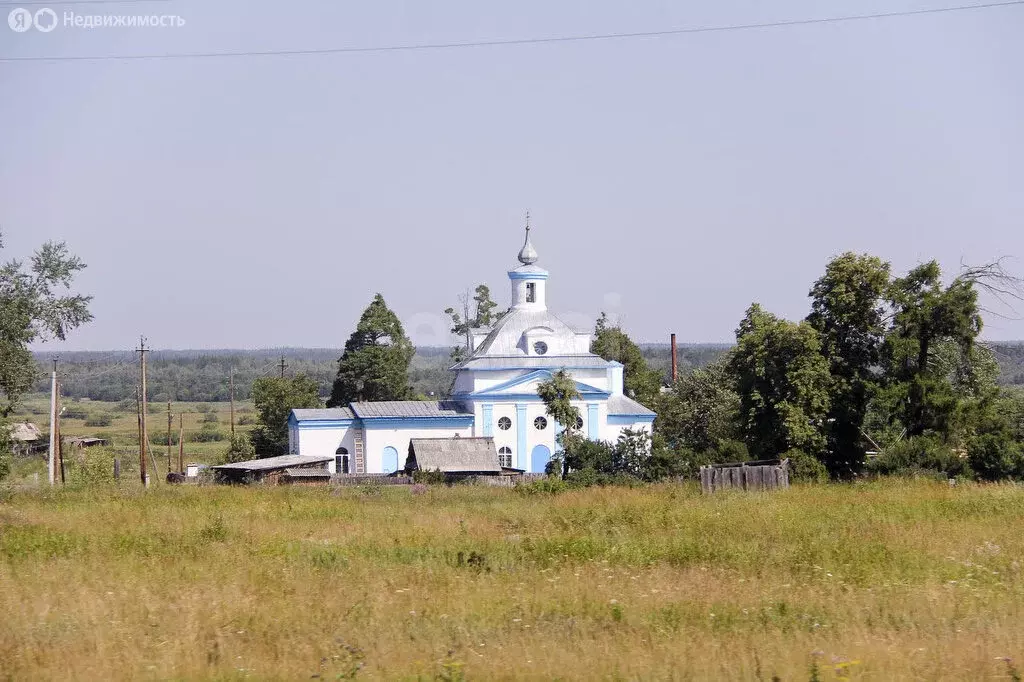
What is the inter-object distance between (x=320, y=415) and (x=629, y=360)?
22.2m

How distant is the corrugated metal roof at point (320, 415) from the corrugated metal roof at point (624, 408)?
41.4ft

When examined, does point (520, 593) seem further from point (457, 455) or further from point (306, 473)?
point (457, 455)

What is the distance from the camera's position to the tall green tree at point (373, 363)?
2549 inches

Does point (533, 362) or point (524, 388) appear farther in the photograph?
point (533, 362)

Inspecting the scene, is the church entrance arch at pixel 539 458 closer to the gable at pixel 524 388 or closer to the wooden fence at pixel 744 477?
the gable at pixel 524 388

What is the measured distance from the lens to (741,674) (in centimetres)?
798

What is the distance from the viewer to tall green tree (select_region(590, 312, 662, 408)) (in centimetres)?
6875

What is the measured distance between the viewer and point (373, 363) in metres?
64.6

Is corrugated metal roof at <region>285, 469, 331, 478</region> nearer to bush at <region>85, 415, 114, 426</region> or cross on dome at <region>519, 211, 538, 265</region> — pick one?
cross on dome at <region>519, 211, 538, 265</region>

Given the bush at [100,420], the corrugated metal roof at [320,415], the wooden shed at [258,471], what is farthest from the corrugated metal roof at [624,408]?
the bush at [100,420]

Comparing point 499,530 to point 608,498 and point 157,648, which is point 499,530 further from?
point 157,648

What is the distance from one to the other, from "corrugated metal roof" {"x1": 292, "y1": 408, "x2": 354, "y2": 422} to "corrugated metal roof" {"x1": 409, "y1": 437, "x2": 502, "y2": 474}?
8074 mm

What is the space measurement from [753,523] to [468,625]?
291 inches

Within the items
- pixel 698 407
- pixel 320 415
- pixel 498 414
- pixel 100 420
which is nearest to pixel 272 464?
pixel 320 415
